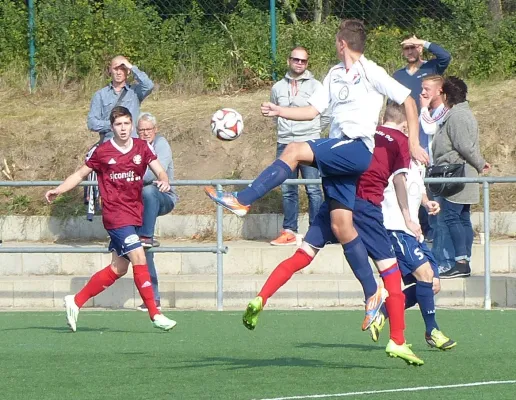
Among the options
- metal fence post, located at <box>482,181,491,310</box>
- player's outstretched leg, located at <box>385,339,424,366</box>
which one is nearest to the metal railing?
metal fence post, located at <box>482,181,491,310</box>

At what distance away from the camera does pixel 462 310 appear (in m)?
12.4

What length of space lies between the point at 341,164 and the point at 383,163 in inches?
21.7

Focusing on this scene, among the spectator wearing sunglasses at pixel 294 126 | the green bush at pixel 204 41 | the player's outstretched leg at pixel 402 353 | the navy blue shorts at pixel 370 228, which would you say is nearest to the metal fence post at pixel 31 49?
the green bush at pixel 204 41

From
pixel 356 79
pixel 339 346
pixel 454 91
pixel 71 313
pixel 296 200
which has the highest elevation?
pixel 454 91

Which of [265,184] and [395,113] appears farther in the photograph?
[395,113]

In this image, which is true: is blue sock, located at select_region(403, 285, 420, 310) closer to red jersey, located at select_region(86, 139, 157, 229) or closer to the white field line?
the white field line

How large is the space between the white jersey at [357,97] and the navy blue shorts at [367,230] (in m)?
0.47

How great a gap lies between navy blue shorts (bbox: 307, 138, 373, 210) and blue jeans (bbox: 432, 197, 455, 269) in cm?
502

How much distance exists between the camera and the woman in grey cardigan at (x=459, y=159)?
12992mm

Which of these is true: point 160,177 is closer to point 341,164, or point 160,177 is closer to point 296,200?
point 341,164

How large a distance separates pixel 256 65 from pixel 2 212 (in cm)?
474

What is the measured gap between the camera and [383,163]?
336 inches

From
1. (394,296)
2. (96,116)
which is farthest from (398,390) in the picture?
(96,116)

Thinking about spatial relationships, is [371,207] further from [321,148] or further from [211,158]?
[211,158]
